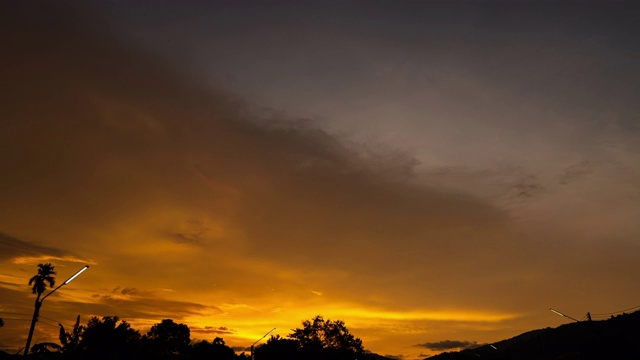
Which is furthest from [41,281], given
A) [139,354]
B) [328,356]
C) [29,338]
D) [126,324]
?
[328,356]

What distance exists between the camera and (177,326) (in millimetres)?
160250

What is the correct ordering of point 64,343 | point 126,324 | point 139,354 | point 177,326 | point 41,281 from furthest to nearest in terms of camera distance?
point 177,326 → point 126,324 → point 139,354 → point 41,281 → point 64,343

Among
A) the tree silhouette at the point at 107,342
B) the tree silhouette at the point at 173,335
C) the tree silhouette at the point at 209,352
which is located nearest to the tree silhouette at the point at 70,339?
the tree silhouette at the point at 107,342

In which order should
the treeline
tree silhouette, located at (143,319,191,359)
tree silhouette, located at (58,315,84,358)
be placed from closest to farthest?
tree silhouette, located at (58,315,84,358), the treeline, tree silhouette, located at (143,319,191,359)

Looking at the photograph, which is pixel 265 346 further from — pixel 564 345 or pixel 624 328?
pixel 624 328

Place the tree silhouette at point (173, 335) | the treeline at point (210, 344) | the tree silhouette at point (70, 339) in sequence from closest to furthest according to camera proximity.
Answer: the tree silhouette at point (70, 339)
the treeline at point (210, 344)
the tree silhouette at point (173, 335)

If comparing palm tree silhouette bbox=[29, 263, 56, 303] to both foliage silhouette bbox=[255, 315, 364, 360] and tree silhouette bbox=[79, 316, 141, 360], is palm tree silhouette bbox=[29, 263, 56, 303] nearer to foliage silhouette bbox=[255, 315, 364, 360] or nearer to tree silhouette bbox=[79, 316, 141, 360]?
tree silhouette bbox=[79, 316, 141, 360]

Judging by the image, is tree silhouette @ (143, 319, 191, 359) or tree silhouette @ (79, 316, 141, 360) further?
tree silhouette @ (143, 319, 191, 359)

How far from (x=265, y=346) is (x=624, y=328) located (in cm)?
12399

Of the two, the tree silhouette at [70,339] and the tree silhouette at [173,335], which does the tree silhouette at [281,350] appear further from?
the tree silhouette at [70,339]

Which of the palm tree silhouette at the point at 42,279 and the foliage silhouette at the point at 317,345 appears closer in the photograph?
the palm tree silhouette at the point at 42,279

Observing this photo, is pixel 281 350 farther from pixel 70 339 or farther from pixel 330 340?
pixel 70 339

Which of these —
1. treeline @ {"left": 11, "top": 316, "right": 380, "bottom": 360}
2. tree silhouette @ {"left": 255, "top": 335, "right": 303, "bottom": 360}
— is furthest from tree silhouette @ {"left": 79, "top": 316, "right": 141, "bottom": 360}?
tree silhouette @ {"left": 255, "top": 335, "right": 303, "bottom": 360}

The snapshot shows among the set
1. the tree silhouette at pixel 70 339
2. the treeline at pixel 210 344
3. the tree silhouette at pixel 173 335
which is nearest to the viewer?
the tree silhouette at pixel 70 339
